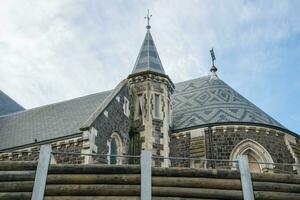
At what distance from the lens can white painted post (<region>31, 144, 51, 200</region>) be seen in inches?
258

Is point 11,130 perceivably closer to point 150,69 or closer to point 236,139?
point 150,69

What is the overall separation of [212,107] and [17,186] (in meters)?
13.4

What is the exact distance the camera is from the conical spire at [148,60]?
1930cm

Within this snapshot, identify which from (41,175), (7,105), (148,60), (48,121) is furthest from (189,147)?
(7,105)

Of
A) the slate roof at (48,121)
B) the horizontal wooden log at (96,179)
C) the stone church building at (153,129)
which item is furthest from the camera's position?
the slate roof at (48,121)

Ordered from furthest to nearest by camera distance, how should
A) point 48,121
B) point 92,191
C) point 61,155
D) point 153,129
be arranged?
point 48,121 → point 153,129 → point 61,155 → point 92,191

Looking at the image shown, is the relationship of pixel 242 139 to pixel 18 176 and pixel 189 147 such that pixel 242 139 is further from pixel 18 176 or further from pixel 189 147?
pixel 18 176

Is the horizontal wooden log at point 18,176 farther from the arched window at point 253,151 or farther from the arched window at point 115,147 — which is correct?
the arched window at point 253,151

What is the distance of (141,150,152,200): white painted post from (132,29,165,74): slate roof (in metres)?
12.1

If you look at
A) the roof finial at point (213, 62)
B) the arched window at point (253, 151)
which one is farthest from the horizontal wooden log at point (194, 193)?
the roof finial at point (213, 62)

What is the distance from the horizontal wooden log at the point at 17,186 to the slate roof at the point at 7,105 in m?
19.2

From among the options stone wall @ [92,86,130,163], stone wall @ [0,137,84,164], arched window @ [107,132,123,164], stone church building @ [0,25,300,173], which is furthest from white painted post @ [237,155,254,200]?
arched window @ [107,132,123,164]

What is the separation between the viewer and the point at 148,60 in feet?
65.3

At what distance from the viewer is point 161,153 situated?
1681 centimetres
